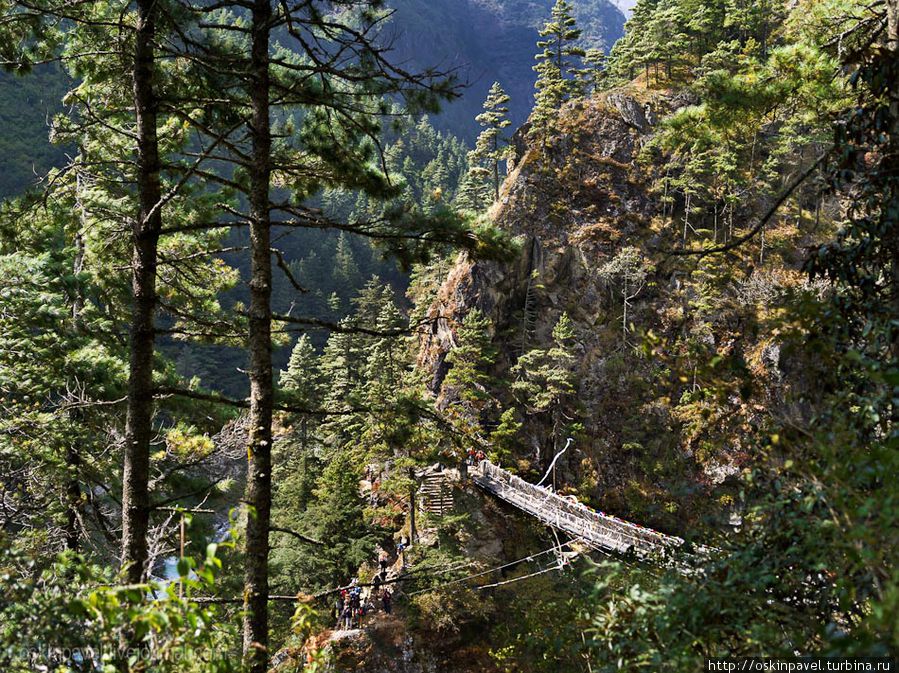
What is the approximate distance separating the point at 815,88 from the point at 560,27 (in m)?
24.9

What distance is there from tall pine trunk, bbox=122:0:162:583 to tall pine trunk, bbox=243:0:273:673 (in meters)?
0.75

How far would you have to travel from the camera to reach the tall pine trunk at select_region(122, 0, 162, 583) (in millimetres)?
4000

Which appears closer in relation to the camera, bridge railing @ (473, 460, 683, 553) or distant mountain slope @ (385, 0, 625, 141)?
bridge railing @ (473, 460, 683, 553)

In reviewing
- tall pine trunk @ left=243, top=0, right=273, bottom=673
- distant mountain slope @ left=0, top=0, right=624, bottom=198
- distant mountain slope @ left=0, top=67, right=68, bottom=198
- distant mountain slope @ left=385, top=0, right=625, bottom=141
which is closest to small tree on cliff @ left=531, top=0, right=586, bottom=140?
tall pine trunk @ left=243, top=0, right=273, bottom=673

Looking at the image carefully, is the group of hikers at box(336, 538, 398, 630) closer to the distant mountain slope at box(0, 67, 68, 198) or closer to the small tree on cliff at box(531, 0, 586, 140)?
the small tree on cliff at box(531, 0, 586, 140)

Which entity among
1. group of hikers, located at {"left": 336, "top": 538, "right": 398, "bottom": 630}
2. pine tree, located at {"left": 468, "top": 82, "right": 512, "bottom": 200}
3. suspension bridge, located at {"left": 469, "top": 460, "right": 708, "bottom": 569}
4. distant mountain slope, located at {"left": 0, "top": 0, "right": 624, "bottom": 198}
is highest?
distant mountain slope, located at {"left": 0, "top": 0, "right": 624, "bottom": 198}

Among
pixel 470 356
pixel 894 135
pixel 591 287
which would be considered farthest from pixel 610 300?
pixel 894 135

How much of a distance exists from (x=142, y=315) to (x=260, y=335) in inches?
37.0

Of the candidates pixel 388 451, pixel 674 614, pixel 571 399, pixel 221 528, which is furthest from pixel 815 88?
pixel 221 528

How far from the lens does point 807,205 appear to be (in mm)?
24266

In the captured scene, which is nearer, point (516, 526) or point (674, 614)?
point (674, 614)

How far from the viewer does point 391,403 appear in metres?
4.69

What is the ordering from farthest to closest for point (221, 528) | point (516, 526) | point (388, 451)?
point (221, 528)
point (516, 526)
point (388, 451)

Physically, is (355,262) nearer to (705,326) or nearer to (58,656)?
(705,326)
